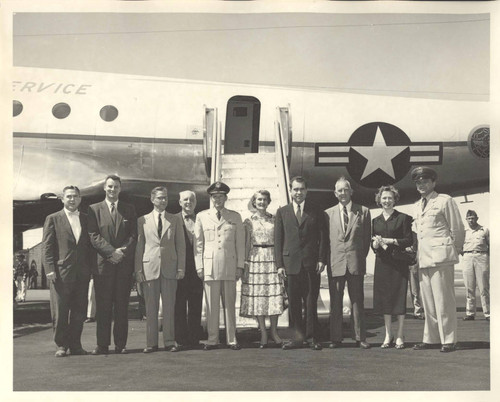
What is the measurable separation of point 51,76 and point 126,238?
88.3 inches

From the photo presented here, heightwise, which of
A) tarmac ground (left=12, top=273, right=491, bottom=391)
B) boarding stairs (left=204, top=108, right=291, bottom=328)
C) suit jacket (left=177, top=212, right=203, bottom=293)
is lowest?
tarmac ground (left=12, top=273, right=491, bottom=391)

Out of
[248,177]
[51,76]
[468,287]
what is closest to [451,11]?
[248,177]

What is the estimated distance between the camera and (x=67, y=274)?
5.36 metres

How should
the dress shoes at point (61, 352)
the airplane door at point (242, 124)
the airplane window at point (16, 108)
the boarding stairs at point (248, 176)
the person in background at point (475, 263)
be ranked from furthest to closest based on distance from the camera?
1. the airplane door at point (242, 124)
2. the person in background at point (475, 263)
3. the boarding stairs at point (248, 176)
4. the airplane window at point (16, 108)
5. the dress shoes at point (61, 352)

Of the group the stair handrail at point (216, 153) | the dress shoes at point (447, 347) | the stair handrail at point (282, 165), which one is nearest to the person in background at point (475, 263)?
the dress shoes at point (447, 347)

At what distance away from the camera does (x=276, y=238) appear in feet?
18.0

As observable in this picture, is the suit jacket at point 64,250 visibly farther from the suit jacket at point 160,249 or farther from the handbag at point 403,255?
the handbag at point 403,255

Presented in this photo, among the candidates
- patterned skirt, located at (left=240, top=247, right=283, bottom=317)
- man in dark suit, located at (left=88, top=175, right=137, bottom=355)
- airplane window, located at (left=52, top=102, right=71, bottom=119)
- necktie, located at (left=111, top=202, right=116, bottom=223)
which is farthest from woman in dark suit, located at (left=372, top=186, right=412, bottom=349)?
airplane window, located at (left=52, top=102, right=71, bottom=119)

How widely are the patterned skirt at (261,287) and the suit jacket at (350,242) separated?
0.50 meters

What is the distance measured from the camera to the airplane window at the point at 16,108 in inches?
229

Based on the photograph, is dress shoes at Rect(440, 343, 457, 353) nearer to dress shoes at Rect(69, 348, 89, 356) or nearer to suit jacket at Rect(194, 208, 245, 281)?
suit jacket at Rect(194, 208, 245, 281)

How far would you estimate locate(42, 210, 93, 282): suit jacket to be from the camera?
5.35m

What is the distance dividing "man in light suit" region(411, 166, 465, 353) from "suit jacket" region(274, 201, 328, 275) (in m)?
0.88

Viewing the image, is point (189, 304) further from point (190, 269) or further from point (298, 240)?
point (298, 240)
